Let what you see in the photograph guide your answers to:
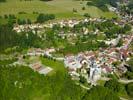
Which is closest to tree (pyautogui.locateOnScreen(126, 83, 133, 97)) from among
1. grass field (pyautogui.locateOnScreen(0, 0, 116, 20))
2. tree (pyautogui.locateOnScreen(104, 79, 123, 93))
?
tree (pyautogui.locateOnScreen(104, 79, 123, 93))

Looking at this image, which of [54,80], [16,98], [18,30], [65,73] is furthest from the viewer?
[18,30]

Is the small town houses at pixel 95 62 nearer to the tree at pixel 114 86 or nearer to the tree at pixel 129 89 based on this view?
the tree at pixel 114 86

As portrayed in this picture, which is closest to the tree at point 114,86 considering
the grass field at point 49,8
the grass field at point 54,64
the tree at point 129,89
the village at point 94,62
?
the tree at point 129,89

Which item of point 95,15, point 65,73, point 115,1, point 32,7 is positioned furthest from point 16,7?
point 65,73

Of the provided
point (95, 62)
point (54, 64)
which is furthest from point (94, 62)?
point (54, 64)

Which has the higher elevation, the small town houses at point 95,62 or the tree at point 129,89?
the tree at point 129,89

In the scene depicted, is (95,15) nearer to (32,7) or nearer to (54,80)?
(32,7)

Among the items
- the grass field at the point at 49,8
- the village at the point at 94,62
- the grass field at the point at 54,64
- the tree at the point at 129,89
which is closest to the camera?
the tree at the point at 129,89

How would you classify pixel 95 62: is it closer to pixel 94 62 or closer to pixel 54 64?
pixel 94 62
